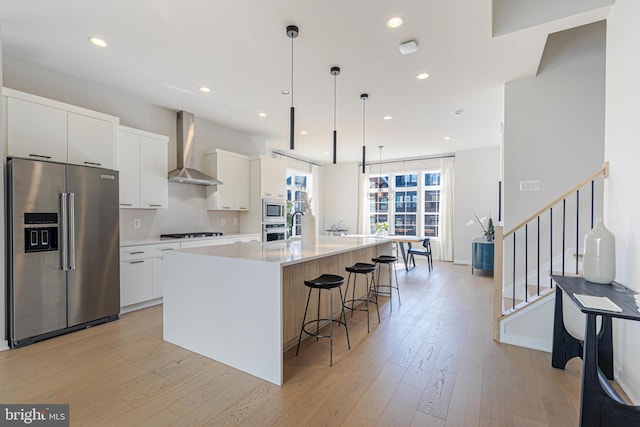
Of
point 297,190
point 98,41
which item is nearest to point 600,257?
point 98,41

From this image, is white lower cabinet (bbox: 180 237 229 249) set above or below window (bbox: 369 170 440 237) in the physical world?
below

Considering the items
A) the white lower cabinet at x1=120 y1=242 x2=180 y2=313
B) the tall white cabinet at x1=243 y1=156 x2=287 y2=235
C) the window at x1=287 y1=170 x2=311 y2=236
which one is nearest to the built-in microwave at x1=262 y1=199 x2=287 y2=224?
the tall white cabinet at x1=243 y1=156 x2=287 y2=235

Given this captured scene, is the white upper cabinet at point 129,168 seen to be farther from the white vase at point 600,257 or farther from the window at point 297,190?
the white vase at point 600,257

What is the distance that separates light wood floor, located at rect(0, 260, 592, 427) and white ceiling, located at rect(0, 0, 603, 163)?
7.75ft

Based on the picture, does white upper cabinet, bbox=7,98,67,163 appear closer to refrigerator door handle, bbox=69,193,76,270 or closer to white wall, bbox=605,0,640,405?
refrigerator door handle, bbox=69,193,76,270

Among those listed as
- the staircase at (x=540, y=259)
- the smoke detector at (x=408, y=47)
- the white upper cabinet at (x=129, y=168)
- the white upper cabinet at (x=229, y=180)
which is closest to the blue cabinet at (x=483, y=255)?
Answer: the staircase at (x=540, y=259)

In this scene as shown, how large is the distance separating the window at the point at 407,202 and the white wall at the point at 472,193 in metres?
0.62

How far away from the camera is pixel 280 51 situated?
2867mm

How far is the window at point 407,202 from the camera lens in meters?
7.99

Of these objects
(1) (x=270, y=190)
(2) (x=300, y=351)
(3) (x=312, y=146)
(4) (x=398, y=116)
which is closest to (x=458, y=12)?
(4) (x=398, y=116)

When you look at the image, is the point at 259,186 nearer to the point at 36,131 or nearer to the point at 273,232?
the point at 273,232

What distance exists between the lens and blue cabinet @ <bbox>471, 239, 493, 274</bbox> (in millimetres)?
5633

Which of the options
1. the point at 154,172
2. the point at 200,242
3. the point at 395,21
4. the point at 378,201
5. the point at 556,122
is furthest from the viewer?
the point at 378,201

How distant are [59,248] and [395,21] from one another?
3.81m
